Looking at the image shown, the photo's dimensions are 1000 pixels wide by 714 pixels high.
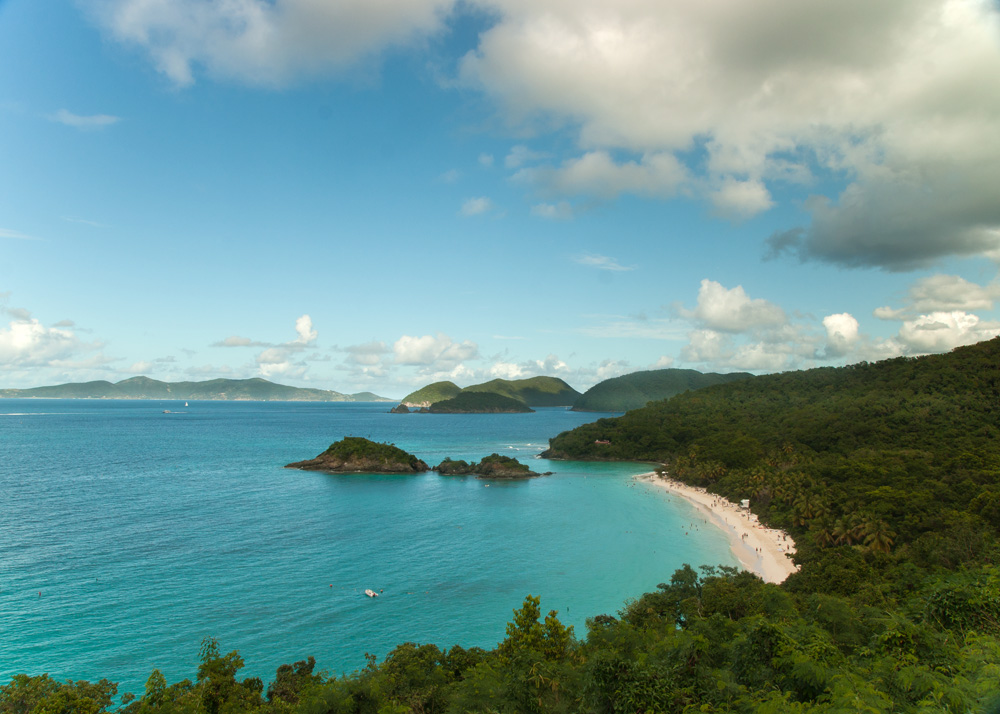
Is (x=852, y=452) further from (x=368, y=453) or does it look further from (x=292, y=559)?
(x=368, y=453)

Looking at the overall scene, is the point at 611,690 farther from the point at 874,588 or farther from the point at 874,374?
the point at 874,374

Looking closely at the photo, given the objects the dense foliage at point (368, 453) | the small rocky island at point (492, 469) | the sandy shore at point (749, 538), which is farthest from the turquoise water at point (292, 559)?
the dense foliage at point (368, 453)

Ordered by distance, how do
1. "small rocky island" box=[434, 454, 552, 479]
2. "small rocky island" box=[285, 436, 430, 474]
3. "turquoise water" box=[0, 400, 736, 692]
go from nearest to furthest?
"turquoise water" box=[0, 400, 736, 692] → "small rocky island" box=[434, 454, 552, 479] → "small rocky island" box=[285, 436, 430, 474]

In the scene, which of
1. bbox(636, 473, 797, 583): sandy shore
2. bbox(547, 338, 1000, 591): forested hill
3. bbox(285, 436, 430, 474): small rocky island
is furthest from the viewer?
bbox(285, 436, 430, 474): small rocky island

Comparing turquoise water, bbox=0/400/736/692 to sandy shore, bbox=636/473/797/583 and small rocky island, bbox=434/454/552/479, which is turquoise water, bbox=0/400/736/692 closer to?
sandy shore, bbox=636/473/797/583

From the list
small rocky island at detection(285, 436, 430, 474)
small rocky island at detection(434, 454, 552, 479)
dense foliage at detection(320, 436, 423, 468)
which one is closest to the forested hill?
small rocky island at detection(434, 454, 552, 479)

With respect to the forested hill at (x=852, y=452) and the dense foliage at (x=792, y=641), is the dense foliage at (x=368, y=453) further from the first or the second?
the dense foliage at (x=792, y=641)

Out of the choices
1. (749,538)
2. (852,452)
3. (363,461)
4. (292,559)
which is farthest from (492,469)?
(852,452)
